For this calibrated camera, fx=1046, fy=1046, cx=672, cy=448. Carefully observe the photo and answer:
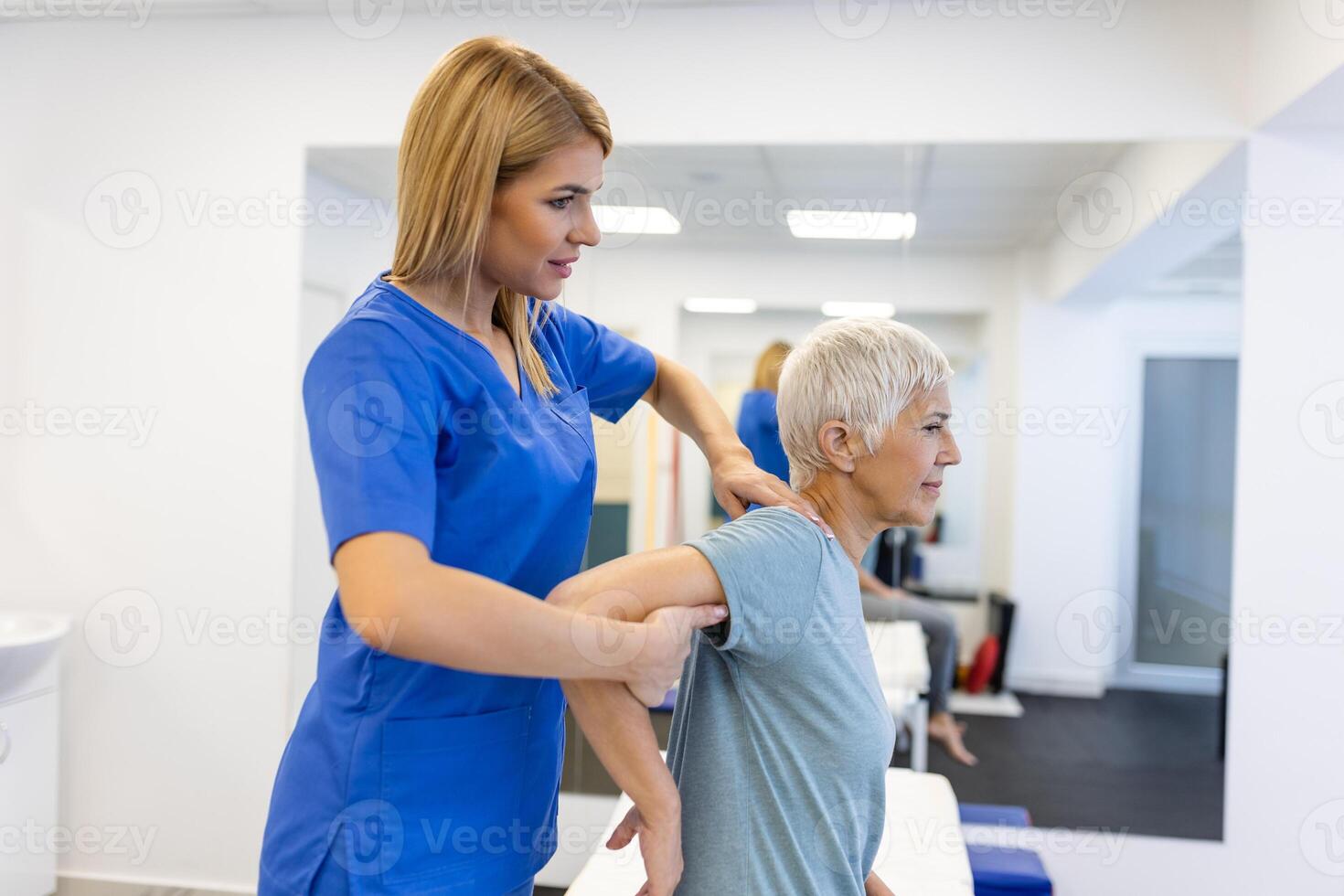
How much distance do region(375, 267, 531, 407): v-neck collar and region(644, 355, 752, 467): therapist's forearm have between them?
0.94ft

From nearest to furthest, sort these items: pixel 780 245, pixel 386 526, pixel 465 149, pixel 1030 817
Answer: pixel 386 526 < pixel 465 149 < pixel 780 245 < pixel 1030 817

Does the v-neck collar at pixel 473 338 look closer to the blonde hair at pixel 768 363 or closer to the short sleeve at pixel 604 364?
the short sleeve at pixel 604 364

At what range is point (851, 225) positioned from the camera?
314cm

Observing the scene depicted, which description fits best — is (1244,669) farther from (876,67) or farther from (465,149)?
(465,149)

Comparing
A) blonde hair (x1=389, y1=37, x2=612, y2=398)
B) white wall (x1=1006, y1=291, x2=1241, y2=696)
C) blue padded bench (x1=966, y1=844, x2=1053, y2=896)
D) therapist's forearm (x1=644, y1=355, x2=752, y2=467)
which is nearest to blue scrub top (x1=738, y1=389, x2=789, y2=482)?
white wall (x1=1006, y1=291, x2=1241, y2=696)

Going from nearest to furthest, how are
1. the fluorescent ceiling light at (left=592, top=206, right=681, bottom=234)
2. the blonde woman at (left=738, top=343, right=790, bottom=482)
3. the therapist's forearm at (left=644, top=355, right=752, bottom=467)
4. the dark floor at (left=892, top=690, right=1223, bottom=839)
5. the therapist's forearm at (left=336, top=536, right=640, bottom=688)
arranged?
the therapist's forearm at (left=336, top=536, right=640, bottom=688) < the therapist's forearm at (left=644, top=355, right=752, bottom=467) < the blonde woman at (left=738, top=343, right=790, bottom=482) < the fluorescent ceiling light at (left=592, top=206, right=681, bottom=234) < the dark floor at (left=892, top=690, right=1223, bottom=839)

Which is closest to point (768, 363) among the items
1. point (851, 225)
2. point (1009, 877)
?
point (851, 225)

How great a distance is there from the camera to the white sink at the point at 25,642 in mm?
2865

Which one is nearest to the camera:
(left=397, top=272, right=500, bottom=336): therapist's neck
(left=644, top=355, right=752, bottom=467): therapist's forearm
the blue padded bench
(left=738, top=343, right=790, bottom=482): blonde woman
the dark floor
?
(left=397, top=272, right=500, bottom=336): therapist's neck

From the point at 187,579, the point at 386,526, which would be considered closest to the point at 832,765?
the point at 386,526

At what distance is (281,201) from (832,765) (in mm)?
2770

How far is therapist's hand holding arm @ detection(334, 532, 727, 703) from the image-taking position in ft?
2.66

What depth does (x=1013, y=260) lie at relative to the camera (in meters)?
3.18

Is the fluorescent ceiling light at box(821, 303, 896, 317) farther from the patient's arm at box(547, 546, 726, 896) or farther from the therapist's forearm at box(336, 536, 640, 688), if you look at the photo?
the therapist's forearm at box(336, 536, 640, 688)
